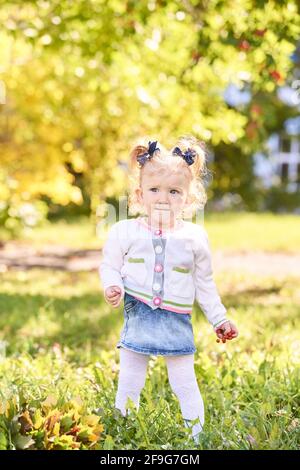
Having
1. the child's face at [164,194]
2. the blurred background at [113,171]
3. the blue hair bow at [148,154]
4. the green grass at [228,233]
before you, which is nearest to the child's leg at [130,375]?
the blurred background at [113,171]

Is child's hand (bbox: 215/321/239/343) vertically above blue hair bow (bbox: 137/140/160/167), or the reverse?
blue hair bow (bbox: 137/140/160/167)

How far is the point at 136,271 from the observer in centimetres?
336

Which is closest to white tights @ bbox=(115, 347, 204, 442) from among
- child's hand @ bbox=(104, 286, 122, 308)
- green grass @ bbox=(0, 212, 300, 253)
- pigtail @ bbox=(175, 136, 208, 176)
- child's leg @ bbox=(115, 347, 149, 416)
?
child's leg @ bbox=(115, 347, 149, 416)

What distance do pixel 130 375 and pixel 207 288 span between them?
0.51 meters

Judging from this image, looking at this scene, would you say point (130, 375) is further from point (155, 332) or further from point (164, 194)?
point (164, 194)

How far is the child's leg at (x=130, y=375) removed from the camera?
11.2 ft

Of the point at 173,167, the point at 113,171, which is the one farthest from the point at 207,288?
the point at 113,171

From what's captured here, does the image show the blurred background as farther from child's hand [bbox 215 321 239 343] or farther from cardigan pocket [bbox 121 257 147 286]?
cardigan pocket [bbox 121 257 147 286]

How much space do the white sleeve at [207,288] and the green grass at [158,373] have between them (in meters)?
0.49

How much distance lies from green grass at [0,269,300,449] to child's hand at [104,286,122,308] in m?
0.47

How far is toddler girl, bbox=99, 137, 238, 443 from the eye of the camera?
3.34 meters

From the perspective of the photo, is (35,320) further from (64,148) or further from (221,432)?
(64,148)

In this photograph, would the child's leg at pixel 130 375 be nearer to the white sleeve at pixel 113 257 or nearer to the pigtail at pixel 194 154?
the white sleeve at pixel 113 257

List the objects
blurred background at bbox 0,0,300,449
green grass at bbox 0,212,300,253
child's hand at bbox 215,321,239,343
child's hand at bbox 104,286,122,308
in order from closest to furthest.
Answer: child's hand at bbox 104,286,122,308
child's hand at bbox 215,321,239,343
blurred background at bbox 0,0,300,449
green grass at bbox 0,212,300,253
